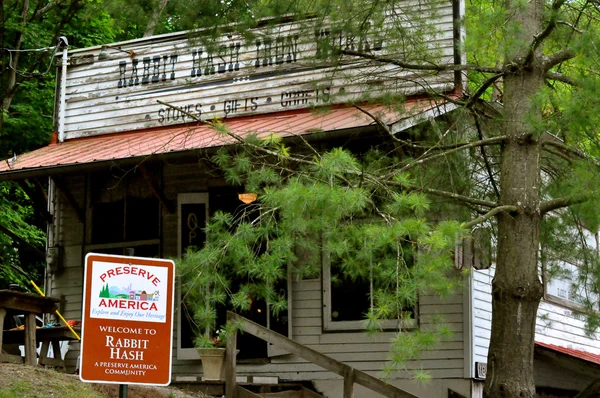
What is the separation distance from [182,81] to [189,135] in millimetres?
2140

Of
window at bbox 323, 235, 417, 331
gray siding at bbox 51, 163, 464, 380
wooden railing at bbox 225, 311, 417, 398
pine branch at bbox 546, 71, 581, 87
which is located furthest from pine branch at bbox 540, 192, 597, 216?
window at bbox 323, 235, 417, 331

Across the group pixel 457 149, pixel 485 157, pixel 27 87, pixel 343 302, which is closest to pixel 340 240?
pixel 457 149

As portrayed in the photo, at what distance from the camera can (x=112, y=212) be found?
15.3 meters

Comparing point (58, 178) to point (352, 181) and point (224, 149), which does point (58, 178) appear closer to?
point (224, 149)

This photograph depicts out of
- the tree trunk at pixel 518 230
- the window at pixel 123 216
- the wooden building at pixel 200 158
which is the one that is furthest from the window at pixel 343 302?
the tree trunk at pixel 518 230

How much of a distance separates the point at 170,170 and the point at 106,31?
12906 mm

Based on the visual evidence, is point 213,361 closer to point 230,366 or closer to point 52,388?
point 230,366

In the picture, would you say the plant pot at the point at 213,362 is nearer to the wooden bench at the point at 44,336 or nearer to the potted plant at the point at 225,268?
the wooden bench at the point at 44,336

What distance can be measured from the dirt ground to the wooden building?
8.98 ft

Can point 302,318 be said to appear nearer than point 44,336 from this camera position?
No

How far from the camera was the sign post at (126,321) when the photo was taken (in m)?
5.98

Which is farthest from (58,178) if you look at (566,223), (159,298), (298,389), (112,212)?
(159,298)

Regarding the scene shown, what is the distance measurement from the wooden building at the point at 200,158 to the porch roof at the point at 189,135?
0.03 meters

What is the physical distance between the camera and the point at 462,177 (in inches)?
454
